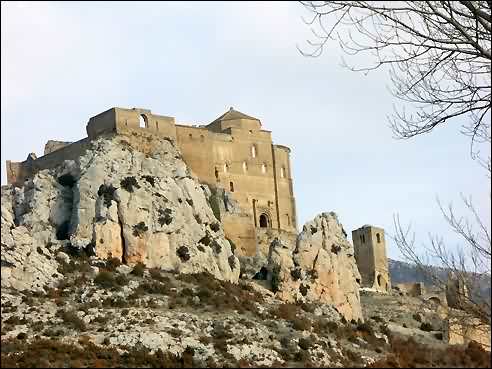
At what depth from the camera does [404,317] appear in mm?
49406

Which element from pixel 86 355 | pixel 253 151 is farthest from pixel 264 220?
pixel 86 355

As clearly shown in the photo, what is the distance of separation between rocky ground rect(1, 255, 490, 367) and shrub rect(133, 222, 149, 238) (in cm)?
214

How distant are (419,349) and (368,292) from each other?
42.8 m

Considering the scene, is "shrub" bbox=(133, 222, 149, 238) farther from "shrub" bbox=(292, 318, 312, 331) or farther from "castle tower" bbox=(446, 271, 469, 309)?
"castle tower" bbox=(446, 271, 469, 309)

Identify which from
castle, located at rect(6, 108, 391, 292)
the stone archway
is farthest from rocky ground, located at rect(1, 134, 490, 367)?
the stone archway

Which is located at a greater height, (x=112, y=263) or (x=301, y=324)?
(x=112, y=263)

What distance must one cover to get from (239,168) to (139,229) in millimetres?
13268

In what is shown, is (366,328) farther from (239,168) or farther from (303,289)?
(239,168)

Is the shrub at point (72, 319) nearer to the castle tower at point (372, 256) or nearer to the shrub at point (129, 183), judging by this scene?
the shrub at point (129, 183)

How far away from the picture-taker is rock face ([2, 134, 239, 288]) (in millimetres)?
41250

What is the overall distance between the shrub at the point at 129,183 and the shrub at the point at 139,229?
6.19 feet

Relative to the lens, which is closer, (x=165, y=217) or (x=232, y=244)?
(x=165, y=217)

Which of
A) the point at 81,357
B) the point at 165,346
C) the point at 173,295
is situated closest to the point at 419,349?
the point at 81,357

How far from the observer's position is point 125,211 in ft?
138
